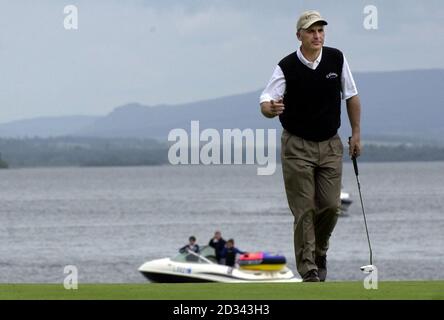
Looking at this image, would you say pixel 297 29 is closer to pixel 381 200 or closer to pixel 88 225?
pixel 88 225

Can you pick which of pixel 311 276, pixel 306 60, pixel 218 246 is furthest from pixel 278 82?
pixel 218 246

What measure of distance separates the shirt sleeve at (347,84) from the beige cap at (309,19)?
1.85 feet

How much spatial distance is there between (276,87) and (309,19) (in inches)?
27.1

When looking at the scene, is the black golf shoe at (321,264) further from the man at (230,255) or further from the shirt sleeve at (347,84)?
the man at (230,255)

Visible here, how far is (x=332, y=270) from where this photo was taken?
65.2 metres

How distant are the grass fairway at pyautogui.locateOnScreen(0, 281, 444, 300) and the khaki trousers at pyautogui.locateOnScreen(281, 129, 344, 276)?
2.47 ft

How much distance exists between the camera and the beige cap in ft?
37.4

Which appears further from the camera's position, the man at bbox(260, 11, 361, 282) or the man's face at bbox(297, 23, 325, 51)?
the man at bbox(260, 11, 361, 282)

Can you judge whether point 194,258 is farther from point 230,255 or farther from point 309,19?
point 309,19

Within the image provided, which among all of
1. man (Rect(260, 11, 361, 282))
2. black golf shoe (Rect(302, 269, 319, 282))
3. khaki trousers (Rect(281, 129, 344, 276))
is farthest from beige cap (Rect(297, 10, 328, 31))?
black golf shoe (Rect(302, 269, 319, 282))

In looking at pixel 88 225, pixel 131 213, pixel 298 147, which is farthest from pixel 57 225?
pixel 298 147

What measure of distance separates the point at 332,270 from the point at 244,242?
25.9m

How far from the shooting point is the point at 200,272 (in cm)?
4688

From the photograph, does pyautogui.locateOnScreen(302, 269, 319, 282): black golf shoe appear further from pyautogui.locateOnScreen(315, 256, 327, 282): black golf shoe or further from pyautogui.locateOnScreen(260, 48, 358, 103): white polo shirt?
pyautogui.locateOnScreen(260, 48, 358, 103): white polo shirt
